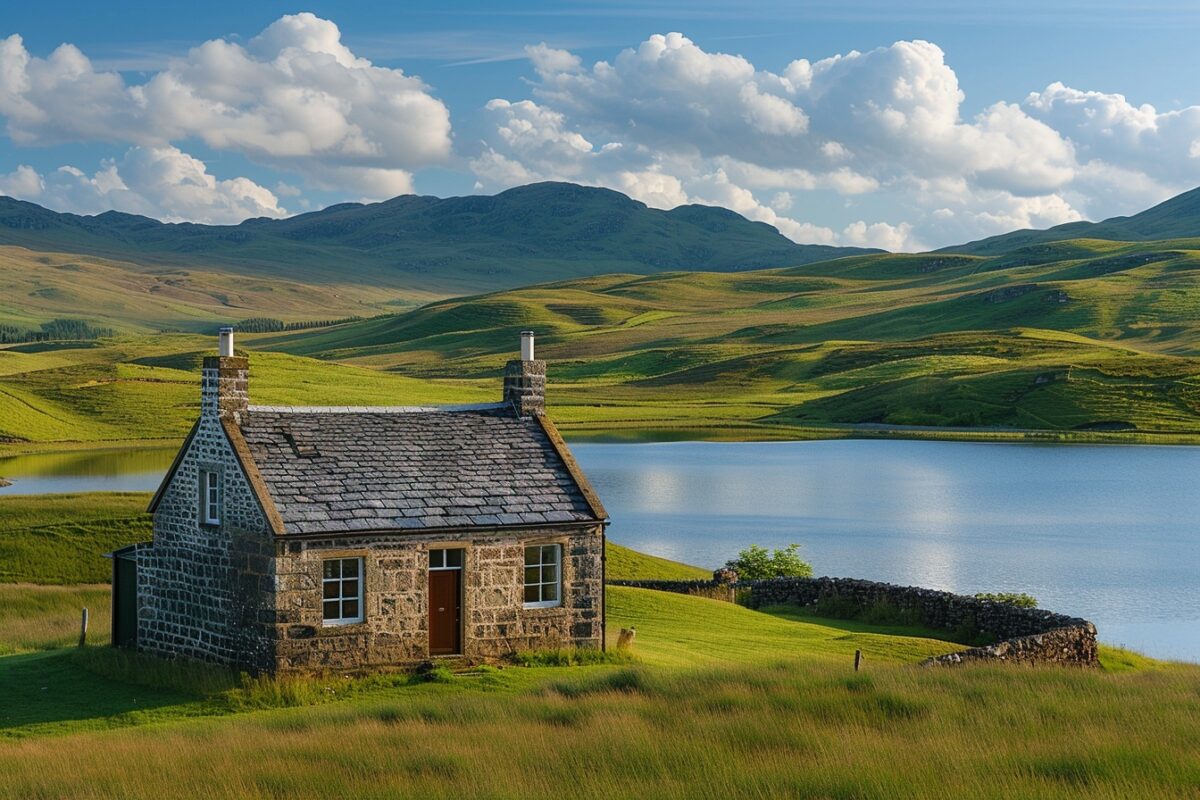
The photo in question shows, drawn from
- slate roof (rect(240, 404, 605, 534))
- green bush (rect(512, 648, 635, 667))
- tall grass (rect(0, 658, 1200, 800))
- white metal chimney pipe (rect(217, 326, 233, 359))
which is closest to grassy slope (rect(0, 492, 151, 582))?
white metal chimney pipe (rect(217, 326, 233, 359))

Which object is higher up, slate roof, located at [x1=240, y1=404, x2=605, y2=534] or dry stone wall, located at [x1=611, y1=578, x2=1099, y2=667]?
slate roof, located at [x1=240, y1=404, x2=605, y2=534]

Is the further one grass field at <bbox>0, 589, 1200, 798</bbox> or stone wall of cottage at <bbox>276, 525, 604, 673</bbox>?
stone wall of cottage at <bbox>276, 525, 604, 673</bbox>

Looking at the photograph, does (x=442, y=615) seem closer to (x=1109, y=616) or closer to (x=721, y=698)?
(x=721, y=698)

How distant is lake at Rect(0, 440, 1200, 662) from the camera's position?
2186 inches

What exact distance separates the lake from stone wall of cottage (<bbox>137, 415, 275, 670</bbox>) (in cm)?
2796

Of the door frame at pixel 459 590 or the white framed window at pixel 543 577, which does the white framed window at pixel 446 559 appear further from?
the white framed window at pixel 543 577

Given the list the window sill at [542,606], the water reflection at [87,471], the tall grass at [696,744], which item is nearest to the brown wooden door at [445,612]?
the window sill at [542,606]

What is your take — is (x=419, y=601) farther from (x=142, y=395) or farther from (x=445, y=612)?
(x=142, y=395)

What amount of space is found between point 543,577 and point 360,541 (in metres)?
4.70

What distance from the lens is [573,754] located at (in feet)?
64.0

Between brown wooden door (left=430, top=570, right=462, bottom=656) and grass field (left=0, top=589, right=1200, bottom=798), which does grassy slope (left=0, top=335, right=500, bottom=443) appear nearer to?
brown wooden door (left=430, top=570, right=462, bottom=656)

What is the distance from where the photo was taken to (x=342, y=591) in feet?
97.9

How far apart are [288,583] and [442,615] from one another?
3.55 meters

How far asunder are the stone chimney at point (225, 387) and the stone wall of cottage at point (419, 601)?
13.1 ft
